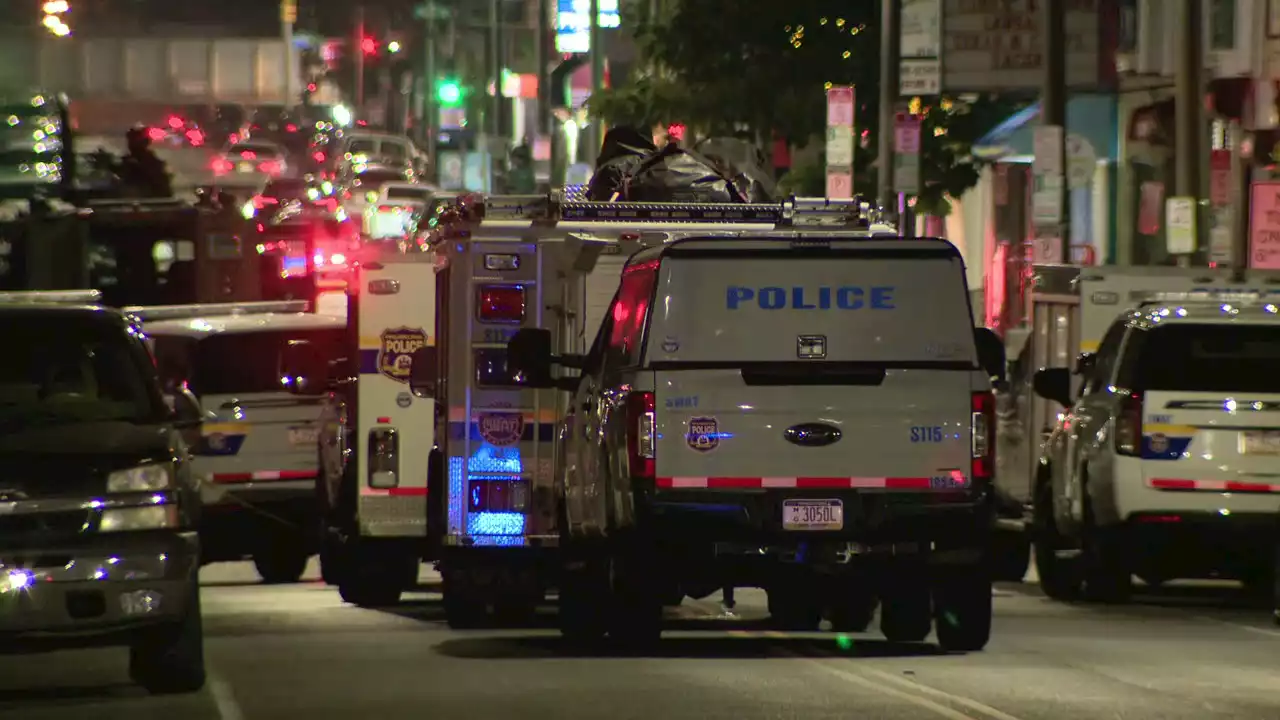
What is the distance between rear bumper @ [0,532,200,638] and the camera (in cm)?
1276

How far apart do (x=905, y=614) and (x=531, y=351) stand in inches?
103

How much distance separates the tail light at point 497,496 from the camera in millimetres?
16609

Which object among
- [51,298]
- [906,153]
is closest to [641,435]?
[51,298]

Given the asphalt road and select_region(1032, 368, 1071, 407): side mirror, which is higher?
select_region(1032, 368, 1071, 407): side mirror

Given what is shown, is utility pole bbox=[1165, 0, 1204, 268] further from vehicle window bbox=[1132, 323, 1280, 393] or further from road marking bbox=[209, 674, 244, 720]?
road marking bbox=[209, 674, 244, 720]

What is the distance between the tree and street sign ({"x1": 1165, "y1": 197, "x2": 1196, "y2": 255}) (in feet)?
37.6

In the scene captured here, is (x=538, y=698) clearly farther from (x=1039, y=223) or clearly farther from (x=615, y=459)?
(x=1039, y=223)

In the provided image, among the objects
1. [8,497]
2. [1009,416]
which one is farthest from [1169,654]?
[1009,416]

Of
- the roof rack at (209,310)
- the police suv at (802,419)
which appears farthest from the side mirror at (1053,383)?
the roof rack at (209,310)

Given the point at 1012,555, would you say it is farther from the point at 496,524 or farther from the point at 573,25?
the point at 573,25

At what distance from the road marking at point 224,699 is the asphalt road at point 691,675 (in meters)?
0.02

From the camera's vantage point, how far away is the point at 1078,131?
41719mm

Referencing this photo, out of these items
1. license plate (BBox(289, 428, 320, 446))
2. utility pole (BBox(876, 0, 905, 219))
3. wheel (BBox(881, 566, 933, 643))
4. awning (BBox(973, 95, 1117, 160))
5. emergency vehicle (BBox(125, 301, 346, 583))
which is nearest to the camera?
wheel (BBox(881, 566, 933, 643))

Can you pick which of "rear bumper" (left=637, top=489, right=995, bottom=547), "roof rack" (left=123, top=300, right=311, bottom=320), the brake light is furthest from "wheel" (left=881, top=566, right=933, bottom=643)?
"roof rack" (left=123, top=300, right=311, bottom=320)
